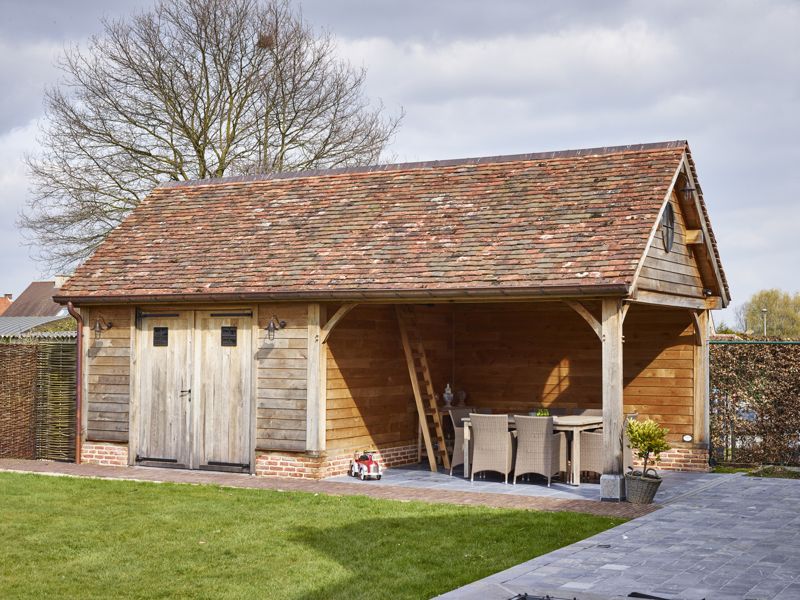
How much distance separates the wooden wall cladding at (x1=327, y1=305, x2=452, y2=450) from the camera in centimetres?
1448

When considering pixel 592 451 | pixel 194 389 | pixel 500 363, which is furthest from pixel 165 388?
pixel 592 451

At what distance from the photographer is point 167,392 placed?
50.0 ft

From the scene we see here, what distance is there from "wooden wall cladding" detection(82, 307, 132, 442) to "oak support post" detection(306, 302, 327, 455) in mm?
3256

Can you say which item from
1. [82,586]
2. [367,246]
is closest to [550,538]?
[82,586]

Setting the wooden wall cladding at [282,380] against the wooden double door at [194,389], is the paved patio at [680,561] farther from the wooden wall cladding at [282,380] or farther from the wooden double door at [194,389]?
the wooden double door at [194,389]

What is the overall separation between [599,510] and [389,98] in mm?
20874

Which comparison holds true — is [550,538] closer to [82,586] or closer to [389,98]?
[82,586]

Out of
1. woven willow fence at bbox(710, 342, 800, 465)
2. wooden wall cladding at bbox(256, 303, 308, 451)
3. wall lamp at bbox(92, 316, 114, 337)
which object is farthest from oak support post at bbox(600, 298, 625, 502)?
wall lamp at bbox(92, 316, 114, 337)

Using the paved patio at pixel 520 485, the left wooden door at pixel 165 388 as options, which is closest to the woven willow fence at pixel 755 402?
the paved patio at pixel 520 485

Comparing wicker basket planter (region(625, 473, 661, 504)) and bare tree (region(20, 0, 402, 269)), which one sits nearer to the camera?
wicker basket planter (region(625, 473, 661, 504))

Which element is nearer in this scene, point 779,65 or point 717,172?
point 779,65

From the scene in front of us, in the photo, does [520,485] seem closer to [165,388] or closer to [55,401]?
[165,388]

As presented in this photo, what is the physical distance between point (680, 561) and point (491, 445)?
5.24 m

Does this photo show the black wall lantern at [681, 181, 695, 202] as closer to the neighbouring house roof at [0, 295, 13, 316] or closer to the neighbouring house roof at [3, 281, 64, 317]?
the neighbouring house roof at [3, 281, 64, 317]
